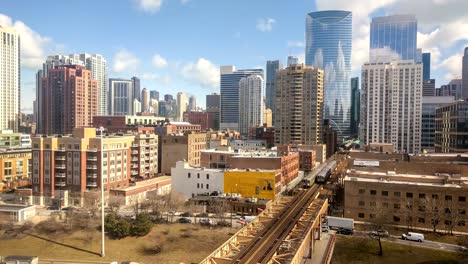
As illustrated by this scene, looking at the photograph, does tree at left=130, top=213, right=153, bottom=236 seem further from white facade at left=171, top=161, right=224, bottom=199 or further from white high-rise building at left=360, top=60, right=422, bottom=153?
Result: white high-rise building at left=360, top=60, right=422, bottom=153

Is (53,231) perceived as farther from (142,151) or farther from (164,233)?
(142,151)

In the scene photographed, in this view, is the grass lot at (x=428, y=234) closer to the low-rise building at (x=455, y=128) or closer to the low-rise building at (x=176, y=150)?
the low-rise building at (x=455, y=128)

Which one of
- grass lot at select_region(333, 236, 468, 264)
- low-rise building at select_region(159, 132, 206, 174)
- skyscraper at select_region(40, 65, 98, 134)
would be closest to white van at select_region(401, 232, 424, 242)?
grass lot at select_region(333, 236, 468, 264)

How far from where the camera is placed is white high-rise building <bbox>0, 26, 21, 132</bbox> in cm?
17475

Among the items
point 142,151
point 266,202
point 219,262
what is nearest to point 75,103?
point 142,151

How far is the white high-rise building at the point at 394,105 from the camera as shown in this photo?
168 m

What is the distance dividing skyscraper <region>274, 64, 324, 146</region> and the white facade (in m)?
85.1

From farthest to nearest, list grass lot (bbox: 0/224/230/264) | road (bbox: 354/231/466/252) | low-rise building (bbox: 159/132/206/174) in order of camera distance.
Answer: low-rise building (bbox: 159/132/206/174) → road (bbox: 354/231/466/252) → grass lot (bbox: 0/224/230/264)

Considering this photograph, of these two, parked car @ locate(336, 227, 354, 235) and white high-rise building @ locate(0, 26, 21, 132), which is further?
white high-rise building @ locate(0, 26, 21, 132)

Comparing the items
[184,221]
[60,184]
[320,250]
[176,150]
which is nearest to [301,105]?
[176,150]

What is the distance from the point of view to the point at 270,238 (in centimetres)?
4412

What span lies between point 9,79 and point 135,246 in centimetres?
15727

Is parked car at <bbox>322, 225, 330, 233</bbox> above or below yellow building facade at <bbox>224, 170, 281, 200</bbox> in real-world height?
below

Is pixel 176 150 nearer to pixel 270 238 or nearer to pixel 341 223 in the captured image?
pixel 341 223
